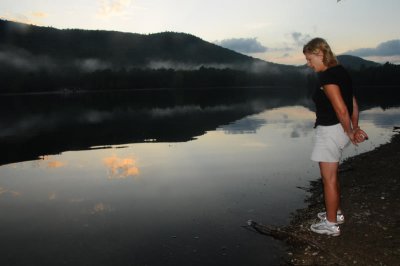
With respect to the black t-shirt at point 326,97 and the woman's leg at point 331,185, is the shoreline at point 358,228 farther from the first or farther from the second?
the black t-shirt at point 326,97

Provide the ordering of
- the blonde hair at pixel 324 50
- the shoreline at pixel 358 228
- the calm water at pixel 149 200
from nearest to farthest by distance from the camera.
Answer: the blonde hair at pixel 324 50 → the shoreline at pixel 358 228 → the calm water at pixel 149 200

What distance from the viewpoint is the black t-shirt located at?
6846 mm

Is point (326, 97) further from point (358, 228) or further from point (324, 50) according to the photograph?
point (358, 228)

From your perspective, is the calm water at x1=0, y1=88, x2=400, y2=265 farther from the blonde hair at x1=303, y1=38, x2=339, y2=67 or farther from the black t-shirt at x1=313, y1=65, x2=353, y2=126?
the blonde hair at x1=303, y1=38, x2=339, y2=67

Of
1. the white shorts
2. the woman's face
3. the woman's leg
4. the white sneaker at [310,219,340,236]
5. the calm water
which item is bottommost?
the calm water

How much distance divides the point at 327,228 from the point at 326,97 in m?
2.95

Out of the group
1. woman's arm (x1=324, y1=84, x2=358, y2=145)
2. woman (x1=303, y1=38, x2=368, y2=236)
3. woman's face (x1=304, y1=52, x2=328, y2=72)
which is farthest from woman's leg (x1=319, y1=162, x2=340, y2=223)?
woman's face (x1=304, y1=52, x2=328, y2=72)

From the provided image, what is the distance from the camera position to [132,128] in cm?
3662

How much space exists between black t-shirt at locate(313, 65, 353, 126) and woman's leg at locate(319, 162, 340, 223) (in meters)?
0.88

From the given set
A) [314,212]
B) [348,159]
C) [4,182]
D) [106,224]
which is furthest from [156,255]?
[348,159]

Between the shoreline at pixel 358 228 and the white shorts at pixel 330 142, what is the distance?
6.17 feet

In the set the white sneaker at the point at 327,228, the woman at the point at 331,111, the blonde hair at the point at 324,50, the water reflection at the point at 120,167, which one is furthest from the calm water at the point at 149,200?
the blonde hair at the point at 324,50

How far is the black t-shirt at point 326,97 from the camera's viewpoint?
6846 mm

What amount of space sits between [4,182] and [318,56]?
1466cm
